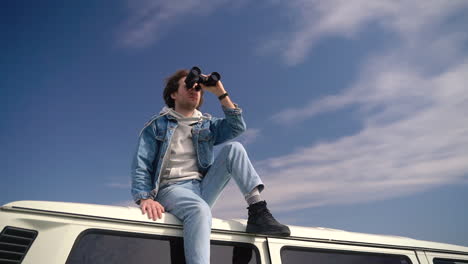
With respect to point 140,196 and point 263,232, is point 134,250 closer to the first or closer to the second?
point 140,196

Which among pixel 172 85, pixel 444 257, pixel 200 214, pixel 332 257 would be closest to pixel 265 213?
pixel 200 214

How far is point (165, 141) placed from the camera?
9.15ft

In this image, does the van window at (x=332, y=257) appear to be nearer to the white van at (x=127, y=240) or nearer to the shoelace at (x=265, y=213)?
the white van at (x=127, y=240)

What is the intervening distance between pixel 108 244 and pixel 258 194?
A: 114cm

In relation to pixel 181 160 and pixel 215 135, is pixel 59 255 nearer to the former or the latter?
pixel 181 160

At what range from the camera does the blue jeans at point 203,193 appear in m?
2.04

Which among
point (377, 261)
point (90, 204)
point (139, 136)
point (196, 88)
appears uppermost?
point (196, 88)

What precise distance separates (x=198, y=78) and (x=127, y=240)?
59.6 inches

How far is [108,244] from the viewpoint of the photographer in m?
1.95

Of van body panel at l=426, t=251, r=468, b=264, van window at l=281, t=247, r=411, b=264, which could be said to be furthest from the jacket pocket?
van body panel at l=426, t=251, r=468, b=264

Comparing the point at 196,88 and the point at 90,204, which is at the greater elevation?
the point at 196,88

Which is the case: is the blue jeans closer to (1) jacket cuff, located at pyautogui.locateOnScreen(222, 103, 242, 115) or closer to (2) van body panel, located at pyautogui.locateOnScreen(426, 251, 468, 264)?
(1) jacket cuff, located at pyautogui.locateOnScreen(222, 103, 242, 115)

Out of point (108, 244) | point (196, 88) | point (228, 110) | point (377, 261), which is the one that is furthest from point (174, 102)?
point (377, 261)

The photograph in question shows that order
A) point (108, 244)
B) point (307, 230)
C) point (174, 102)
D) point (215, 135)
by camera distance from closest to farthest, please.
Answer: point (108, 244)
point (307, 230)
point (215, 135)
point (174, 102)
